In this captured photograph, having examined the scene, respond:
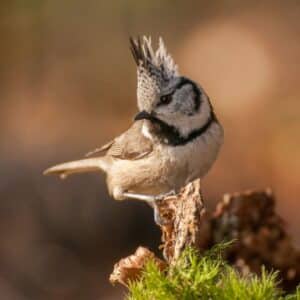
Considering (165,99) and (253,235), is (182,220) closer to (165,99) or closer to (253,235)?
(253,235)

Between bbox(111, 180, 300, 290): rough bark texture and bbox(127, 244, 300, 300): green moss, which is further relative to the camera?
bbox(111, 180, 300, 290): rough bark texture

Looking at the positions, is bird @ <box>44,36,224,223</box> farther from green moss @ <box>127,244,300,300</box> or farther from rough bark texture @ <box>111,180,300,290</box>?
green moss @ <box>127,244,300,300</box>

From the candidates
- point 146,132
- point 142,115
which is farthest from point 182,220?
point 146,132


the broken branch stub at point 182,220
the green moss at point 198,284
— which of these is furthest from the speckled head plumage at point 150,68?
the green moss at point 198,284

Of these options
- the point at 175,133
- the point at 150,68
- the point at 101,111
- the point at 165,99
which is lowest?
the point at 175,133

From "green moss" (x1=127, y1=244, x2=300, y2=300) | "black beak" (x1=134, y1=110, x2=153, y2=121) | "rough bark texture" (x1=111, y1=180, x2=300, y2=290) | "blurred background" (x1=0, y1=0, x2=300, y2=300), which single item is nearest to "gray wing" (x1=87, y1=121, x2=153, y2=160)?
"black beak" (x1=134, y1=110, x2=153, y2=121)

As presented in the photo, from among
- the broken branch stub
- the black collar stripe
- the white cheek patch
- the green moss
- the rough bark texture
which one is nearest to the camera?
the green moss

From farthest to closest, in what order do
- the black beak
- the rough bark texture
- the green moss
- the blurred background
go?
the blurred background, the black beak, the rough bark texture, the green moss

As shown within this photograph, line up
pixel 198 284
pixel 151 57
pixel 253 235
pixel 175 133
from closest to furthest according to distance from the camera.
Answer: pixel 198 284 < pixel 253 235 < pixel 151 57 < pixel 175 133

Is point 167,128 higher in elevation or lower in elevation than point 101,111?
lower
